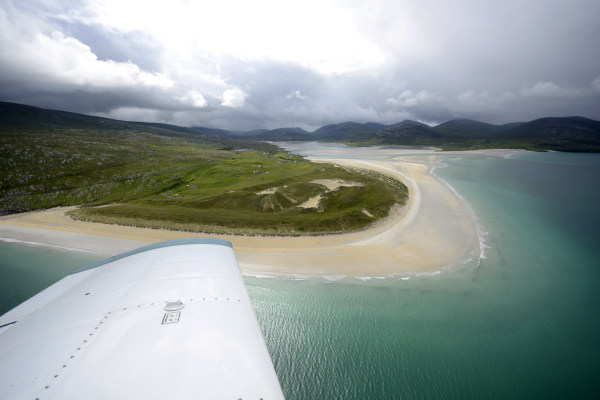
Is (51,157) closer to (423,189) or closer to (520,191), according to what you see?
(423,189)

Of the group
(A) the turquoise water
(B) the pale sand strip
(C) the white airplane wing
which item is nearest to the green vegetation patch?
(B) the pale sand strip

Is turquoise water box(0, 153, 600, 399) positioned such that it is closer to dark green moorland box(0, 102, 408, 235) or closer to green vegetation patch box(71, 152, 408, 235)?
green vegetation patch box(71, 152, 408, 235)

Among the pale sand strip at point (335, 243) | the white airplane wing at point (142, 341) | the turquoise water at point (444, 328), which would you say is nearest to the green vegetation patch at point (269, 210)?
the pale sand strip at point (335, 243)

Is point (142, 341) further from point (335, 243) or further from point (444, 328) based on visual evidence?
point (335, 243)

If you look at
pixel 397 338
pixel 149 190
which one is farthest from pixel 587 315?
pixel 149 190

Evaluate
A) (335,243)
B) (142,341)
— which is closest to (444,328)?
(335,243)
